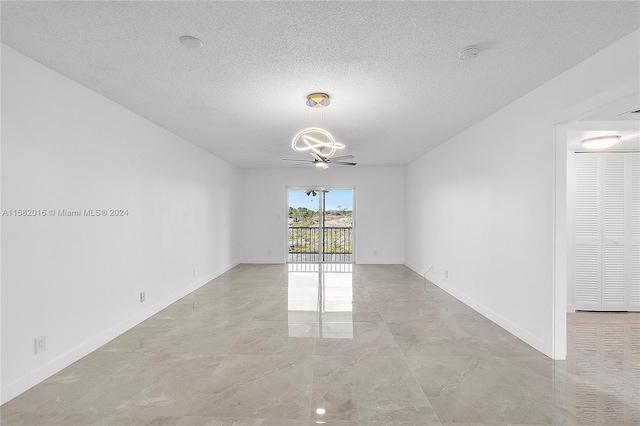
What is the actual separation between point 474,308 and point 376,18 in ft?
12.3

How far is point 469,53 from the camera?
2131 millimetres

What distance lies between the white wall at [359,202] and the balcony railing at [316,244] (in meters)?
0.61

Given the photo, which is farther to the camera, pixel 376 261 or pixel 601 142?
pixel 376 261

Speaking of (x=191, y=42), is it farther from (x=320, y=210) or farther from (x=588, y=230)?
(x=320, y=210)

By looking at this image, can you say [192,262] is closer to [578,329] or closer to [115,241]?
[115,241]

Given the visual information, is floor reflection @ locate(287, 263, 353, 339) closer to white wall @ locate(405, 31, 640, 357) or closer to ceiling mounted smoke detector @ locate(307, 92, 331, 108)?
white wall @ locate(405, 31, 640, 357)

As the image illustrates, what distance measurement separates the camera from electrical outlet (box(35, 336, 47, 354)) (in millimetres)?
2232

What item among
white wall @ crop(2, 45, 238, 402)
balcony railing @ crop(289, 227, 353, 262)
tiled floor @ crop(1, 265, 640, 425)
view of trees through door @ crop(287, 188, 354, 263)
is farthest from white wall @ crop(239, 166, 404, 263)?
tiled floor @ crop(1, 265, 640, 425)

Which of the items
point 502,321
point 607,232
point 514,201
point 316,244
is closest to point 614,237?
point 607,232

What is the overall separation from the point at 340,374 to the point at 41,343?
2.40 metres

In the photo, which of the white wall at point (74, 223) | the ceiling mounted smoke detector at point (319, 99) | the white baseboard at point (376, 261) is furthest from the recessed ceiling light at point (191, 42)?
the white baseboard at point (376, 261)

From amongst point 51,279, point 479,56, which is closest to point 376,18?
point 479,56

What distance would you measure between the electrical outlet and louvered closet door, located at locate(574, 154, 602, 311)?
19.2 feet

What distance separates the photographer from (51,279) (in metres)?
2.36
